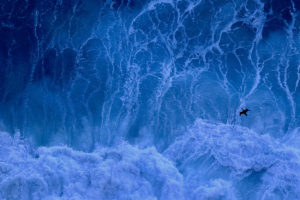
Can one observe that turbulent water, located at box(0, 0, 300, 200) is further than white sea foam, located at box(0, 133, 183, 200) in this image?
Yes

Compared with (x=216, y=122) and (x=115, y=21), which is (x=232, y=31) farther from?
(x=115, y=21)

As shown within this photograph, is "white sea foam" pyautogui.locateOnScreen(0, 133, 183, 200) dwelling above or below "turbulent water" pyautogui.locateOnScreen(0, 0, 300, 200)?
below

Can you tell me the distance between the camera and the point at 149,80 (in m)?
7.32

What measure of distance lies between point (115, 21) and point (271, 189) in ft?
16.9

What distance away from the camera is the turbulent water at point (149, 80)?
6.84 meters

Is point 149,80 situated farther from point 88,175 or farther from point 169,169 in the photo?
point 88,175

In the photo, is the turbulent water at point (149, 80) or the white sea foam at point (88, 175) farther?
→ the turbulent water at point (149, 80)

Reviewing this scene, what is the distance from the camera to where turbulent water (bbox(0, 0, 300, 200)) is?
6.84 m

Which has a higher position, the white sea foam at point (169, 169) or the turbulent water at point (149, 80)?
the turbulent water at point (149, 80)

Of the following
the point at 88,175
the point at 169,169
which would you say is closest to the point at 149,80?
the point at 169,169

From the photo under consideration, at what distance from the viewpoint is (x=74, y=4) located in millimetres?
7484

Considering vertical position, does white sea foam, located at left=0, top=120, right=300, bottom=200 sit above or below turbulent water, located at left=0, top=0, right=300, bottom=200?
below

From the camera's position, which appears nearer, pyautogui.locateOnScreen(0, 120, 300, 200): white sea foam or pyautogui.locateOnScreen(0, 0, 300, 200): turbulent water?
pyautogui.locateOnScreen(0, 120, 300, 200): white sea foam

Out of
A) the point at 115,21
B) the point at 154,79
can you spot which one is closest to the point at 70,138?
the point at 154,79
